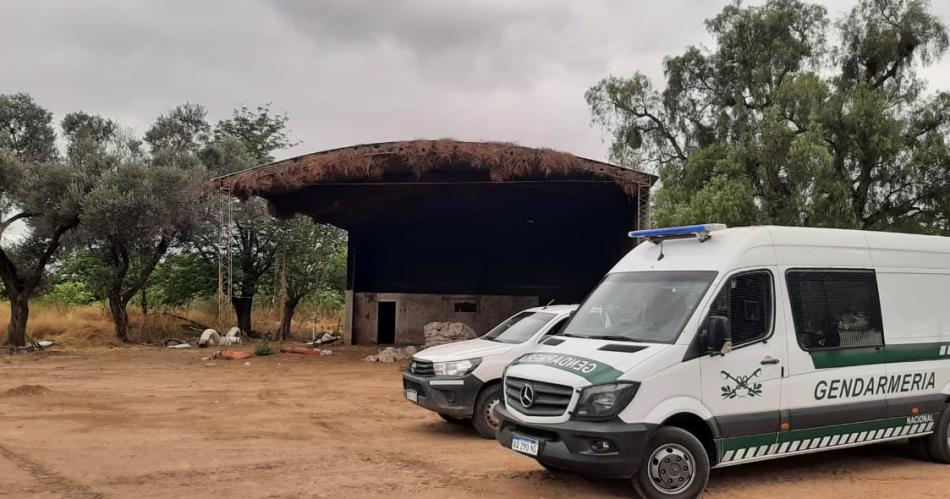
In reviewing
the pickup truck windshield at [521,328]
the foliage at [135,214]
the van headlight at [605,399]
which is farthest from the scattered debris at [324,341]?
the van headlight at [605,399]

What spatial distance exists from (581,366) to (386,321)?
21229mm

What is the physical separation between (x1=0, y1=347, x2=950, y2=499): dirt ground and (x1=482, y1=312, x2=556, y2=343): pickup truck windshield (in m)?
1.34

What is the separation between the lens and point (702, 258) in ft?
20.9

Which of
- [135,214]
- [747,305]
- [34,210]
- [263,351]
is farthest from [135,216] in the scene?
[747,305]

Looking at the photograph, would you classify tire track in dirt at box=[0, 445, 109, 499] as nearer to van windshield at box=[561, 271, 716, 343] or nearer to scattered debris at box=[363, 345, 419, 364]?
van windshield at box=[561, 271, 716, 343]

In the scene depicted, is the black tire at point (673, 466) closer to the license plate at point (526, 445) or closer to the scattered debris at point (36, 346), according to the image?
the license plate at point (526, 445)

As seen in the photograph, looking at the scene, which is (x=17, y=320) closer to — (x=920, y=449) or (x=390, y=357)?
(x=390, y=357)

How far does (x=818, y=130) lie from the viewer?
21875 mm

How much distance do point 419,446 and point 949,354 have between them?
5852 mm

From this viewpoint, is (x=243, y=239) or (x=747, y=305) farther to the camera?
(x=243, y=239)

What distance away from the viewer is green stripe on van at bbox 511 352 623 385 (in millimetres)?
5535

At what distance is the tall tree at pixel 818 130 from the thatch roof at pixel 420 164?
528 centimetres

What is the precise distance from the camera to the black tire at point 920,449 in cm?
744

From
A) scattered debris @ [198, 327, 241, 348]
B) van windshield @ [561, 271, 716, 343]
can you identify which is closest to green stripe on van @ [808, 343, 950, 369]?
van windshield @ [561, 271, 716, 343]
